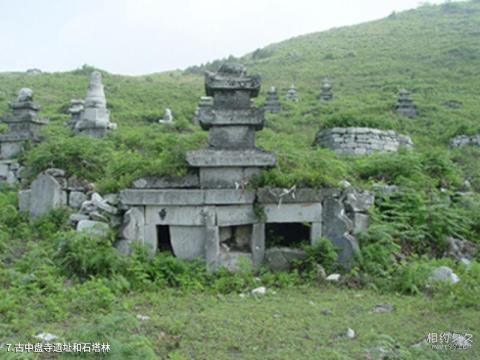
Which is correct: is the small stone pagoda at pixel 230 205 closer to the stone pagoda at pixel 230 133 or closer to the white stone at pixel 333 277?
the stone pagoda at pixel 230 133

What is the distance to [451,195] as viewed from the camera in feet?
32.6

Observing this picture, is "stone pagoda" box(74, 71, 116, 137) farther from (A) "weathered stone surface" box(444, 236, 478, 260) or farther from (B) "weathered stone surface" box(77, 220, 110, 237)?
(A) "weathered stone surface" box(444, 236, 478, 260)

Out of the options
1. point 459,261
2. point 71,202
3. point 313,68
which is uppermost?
point 313,68

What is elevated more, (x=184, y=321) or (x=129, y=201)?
(x=129, y=201)

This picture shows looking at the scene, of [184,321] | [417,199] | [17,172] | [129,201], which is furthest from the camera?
[17,172]

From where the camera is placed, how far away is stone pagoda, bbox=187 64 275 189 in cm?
796

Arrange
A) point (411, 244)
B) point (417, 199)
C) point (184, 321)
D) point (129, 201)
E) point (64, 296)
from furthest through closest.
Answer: point (417, 199) < point (411, 244) < point (129, 201) < point (64, 296) < point (184, 321)

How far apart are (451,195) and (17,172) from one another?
882cm

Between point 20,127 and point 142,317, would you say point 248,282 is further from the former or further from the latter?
point 20,127

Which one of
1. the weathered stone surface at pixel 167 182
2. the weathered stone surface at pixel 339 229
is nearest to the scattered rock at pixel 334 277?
the weathered stone surface at pixel 339 229

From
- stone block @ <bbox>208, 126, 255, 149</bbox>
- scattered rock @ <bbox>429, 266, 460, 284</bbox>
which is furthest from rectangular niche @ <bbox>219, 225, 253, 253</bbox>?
scattered rock @ <bbox>429, 266, 460, 284</bbox>

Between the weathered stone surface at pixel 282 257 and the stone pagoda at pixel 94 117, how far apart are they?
8937 millimetres

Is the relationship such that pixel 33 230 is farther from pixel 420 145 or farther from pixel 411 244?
pixel 420 145

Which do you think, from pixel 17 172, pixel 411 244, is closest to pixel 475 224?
pixel 411 244
